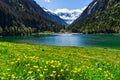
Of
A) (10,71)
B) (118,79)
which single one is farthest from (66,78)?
(10,71)

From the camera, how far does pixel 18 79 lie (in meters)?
9.48

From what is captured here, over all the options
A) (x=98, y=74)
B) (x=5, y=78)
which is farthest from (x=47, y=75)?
(x=98, y=74)

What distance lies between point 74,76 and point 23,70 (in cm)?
228

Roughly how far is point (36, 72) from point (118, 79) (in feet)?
9.85

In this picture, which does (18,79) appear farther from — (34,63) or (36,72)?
(34,63)

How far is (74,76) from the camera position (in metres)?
10.6

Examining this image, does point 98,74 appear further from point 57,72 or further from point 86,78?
point 57,72

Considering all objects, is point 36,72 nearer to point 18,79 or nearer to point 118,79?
point 18,79

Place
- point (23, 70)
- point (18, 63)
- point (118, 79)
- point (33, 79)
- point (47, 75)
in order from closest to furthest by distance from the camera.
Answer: point (33, 79) < point (47, 75) < point (118, 79) < point (23, 70) < point (18, 63)

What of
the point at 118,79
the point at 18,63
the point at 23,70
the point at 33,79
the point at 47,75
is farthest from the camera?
the point at 18,63

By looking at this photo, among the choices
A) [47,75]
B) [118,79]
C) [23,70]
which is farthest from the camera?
[23,70]

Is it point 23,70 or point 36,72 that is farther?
point 23,70

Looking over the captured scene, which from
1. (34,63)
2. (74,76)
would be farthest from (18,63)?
(74,76)

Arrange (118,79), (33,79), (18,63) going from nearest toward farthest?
(33,79) < (118,79) < (18,63)
